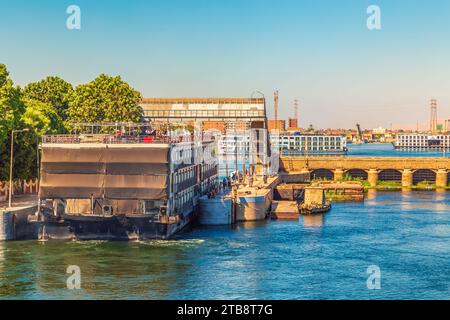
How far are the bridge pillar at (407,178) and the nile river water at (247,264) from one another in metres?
65.7

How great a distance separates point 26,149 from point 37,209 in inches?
538

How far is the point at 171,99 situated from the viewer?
150 meters

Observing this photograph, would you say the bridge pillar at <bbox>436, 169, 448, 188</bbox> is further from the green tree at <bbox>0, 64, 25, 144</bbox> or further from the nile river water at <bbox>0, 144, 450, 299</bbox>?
the green tree at <bbox>0, 64, 25, 144</bbox>

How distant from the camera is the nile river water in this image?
51.0m

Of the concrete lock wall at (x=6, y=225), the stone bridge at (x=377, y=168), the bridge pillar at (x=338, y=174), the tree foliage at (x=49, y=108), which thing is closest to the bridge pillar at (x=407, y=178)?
the stone bridge at (x=377, y=168)

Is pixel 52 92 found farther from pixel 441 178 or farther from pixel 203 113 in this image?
pixel 441 178

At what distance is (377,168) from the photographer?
15488 cm

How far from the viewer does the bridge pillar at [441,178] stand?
149775 millimetres

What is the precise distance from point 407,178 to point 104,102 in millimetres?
66281

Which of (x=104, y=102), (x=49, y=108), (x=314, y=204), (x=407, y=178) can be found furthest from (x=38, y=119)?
(x=407, y=178)

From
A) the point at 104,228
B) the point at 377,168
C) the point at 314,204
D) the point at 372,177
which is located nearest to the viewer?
the point at 104,228

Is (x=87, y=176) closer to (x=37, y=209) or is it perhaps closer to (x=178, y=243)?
(x=37, y=209)

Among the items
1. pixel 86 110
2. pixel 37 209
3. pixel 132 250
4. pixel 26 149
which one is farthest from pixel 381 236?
pixel 86 110

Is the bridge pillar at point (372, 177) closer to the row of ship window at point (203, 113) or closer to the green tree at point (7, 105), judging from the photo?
the row of ship window at point (203, 113)
